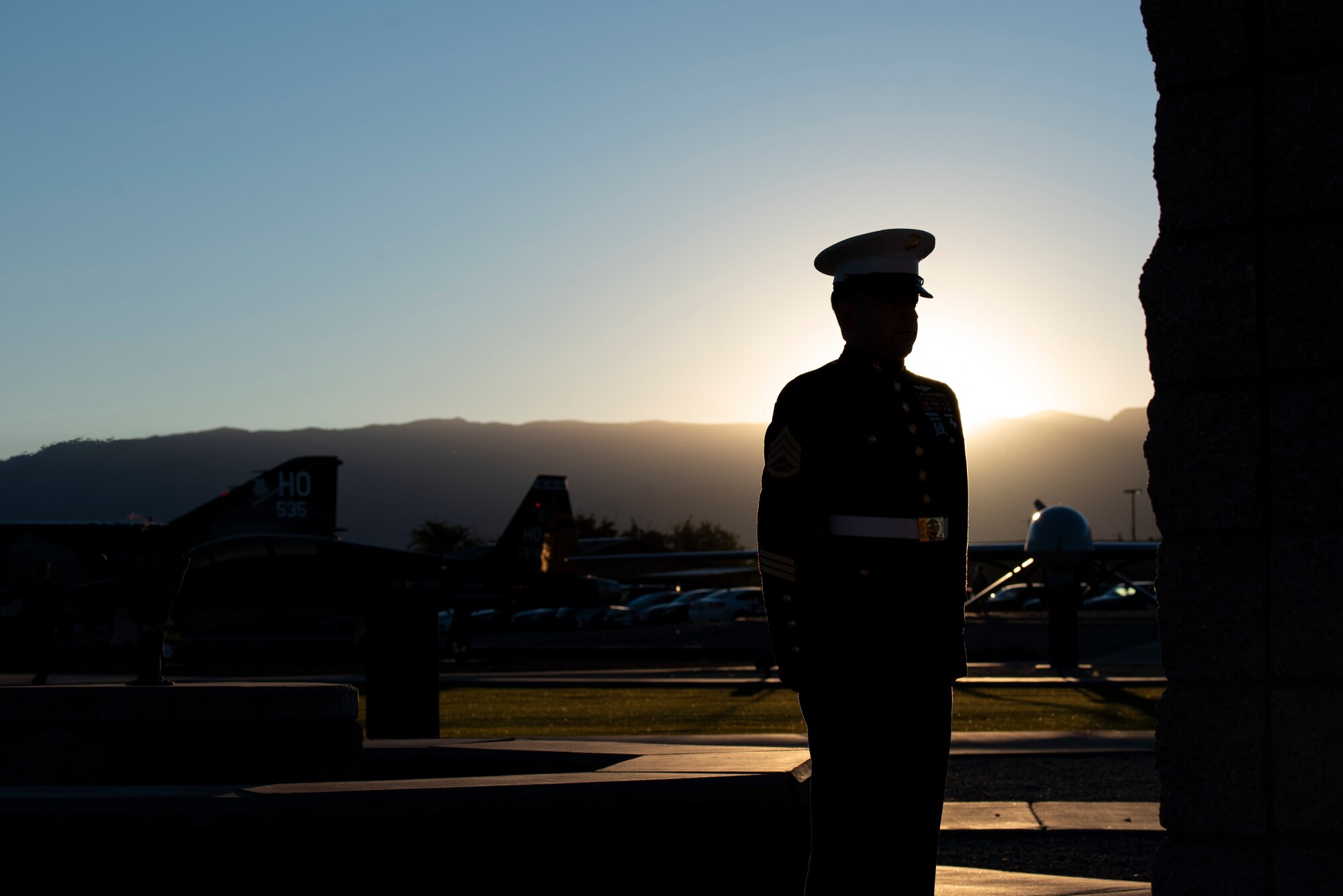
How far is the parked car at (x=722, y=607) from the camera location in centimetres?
6025

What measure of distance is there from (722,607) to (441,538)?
65602 millimetres

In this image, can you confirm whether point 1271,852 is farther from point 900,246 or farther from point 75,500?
point 75,500

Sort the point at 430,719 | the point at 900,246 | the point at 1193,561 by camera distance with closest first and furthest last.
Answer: the point at 1193,561 < the point at 900,246 < the point at 430,719

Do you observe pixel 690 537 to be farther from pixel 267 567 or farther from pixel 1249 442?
pixel 1249 442

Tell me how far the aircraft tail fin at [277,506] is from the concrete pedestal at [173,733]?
43522mm

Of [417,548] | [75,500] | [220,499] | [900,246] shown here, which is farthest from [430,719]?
[417,548]

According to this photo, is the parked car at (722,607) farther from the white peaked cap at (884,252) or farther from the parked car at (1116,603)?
the white peaked cap at (884,252)

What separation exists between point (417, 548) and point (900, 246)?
123 metres

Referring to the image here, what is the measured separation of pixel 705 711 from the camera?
1562cm

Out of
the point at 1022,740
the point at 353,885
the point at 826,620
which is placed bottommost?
the point at 1022,740

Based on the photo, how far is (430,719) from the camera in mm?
8367

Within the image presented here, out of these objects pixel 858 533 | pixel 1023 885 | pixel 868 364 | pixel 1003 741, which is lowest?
pixel 1003 741

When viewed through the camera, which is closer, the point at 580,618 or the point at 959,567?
the point at 959,567

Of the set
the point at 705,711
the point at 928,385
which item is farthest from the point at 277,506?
the point at 928,385
